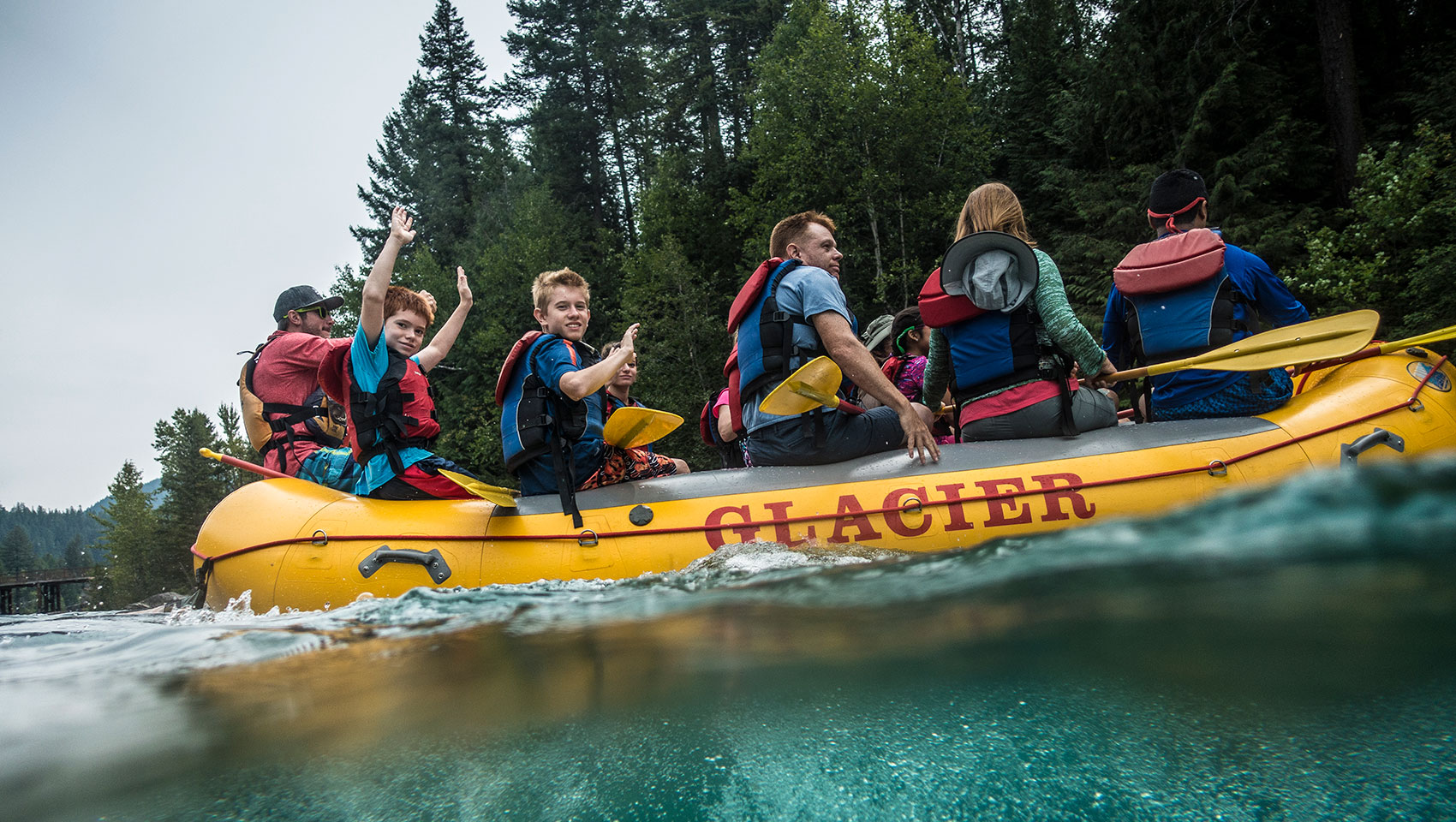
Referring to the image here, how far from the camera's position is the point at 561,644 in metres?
3.13

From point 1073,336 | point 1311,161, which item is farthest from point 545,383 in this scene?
point 1311,161

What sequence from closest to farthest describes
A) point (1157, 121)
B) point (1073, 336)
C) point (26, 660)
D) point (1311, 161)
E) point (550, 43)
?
point (26, 660) → point (1073, 336) → point (1311, 161) → point (1157, 121) → point (550, 43)

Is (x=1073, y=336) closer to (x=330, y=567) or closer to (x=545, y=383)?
(x=545, y=383)

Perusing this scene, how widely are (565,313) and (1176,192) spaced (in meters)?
3.26

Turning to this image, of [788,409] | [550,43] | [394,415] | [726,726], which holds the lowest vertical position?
[726,726]

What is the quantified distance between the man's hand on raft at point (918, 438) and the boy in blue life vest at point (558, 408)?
1.39 meters

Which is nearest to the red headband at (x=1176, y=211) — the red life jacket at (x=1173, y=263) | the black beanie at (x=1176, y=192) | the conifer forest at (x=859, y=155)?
the black beanie at (x=1176, y=192)

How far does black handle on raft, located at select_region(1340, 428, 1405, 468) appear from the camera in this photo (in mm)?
3646

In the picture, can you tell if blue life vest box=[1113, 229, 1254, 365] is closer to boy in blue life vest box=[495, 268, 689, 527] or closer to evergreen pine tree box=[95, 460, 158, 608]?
boy in blue life vest box=[495, 268, 689, 527]

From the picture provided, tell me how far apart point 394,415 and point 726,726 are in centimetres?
275

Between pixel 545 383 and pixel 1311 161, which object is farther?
pixel 1311 161

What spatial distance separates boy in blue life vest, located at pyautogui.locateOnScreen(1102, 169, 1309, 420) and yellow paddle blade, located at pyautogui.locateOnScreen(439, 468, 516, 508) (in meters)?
3.30

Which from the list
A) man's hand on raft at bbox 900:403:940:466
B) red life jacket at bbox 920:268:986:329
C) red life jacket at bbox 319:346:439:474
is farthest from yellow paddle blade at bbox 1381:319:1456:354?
red life jacket at bbox 319:346:439:474

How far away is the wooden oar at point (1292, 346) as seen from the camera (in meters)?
3.74
